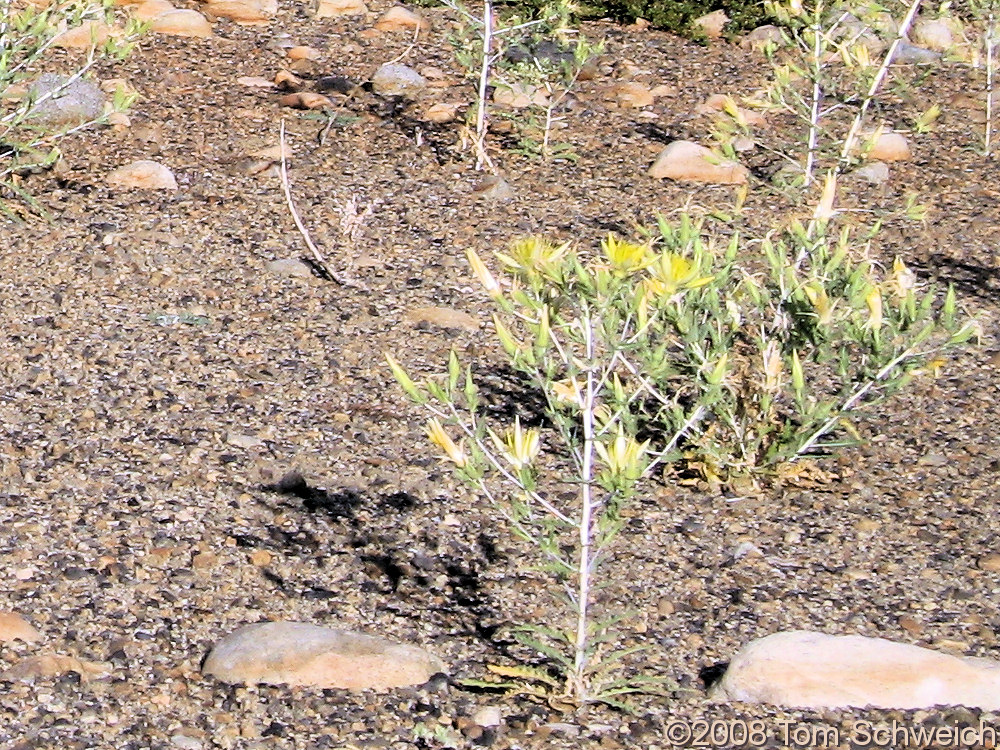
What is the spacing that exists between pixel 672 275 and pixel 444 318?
7.20ft

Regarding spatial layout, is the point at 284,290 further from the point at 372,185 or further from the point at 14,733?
the point at 14,733

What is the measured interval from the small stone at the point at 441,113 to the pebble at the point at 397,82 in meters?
0.18

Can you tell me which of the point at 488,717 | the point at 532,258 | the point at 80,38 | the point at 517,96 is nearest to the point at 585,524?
the point at 488,717

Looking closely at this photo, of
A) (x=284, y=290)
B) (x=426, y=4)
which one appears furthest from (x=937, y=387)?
(x=426, y=4)

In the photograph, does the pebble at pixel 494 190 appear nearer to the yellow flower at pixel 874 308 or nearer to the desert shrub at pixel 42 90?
the desert shrub at pixel 42 90

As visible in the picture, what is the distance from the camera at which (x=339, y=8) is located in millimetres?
7430

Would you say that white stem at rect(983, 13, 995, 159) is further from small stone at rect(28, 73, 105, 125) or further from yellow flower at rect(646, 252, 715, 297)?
yellow flower at rect(646, 252, 715, 297)

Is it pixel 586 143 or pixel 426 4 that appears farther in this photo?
pixel 426 4

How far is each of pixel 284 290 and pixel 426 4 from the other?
323cm

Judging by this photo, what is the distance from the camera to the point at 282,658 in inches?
114

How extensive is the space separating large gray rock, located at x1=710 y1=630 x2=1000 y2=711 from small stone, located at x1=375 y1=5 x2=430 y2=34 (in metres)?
4.96

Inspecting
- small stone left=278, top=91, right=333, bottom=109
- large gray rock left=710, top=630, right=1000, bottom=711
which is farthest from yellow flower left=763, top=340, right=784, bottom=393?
small stone left=278, top=91, right=333, bottom=109

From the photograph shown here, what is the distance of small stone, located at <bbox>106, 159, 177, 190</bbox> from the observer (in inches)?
211

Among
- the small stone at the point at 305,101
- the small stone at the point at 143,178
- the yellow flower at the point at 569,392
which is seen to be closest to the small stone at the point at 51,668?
the yellow flower at the point at 569,392
